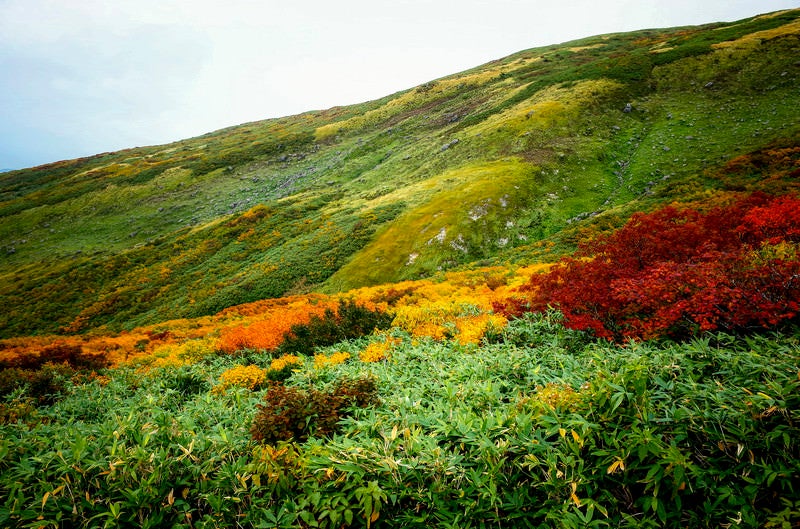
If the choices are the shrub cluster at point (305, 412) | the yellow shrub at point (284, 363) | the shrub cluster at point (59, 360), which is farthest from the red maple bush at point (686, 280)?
the shrub cluster at point (59, 360)

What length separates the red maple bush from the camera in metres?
6.79

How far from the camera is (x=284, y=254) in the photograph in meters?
41.9

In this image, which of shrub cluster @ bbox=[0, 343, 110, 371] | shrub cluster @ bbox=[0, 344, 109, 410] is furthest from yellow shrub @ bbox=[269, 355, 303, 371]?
shrub cluster @ bbox=[0, 343, 110, 371]

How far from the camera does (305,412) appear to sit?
19.7 feet

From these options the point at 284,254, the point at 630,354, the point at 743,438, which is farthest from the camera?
the point at 284,254

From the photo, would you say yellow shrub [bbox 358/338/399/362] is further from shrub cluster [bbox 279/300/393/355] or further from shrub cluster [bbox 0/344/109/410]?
shrub cluster [bbox 0/344/109/410]

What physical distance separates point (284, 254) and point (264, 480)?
39.3 m

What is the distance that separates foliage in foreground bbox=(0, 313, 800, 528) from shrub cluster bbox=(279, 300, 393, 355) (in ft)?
25.6

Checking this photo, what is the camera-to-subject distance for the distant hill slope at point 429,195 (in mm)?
33594

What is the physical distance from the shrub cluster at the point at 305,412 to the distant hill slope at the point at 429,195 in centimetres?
2396

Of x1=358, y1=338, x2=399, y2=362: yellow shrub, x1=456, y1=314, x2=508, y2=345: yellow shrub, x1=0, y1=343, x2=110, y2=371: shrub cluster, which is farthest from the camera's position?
x1=0, y1=343, x2=110, y2=371: shrub cluster

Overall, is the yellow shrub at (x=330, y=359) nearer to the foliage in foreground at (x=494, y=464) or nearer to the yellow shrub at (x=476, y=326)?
the yellow shrub at (x=476, y=326)

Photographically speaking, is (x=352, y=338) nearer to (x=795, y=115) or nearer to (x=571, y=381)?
(x=571, y=381)

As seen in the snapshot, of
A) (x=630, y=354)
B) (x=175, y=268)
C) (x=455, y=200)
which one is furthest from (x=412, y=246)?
(x=175, y=268)
